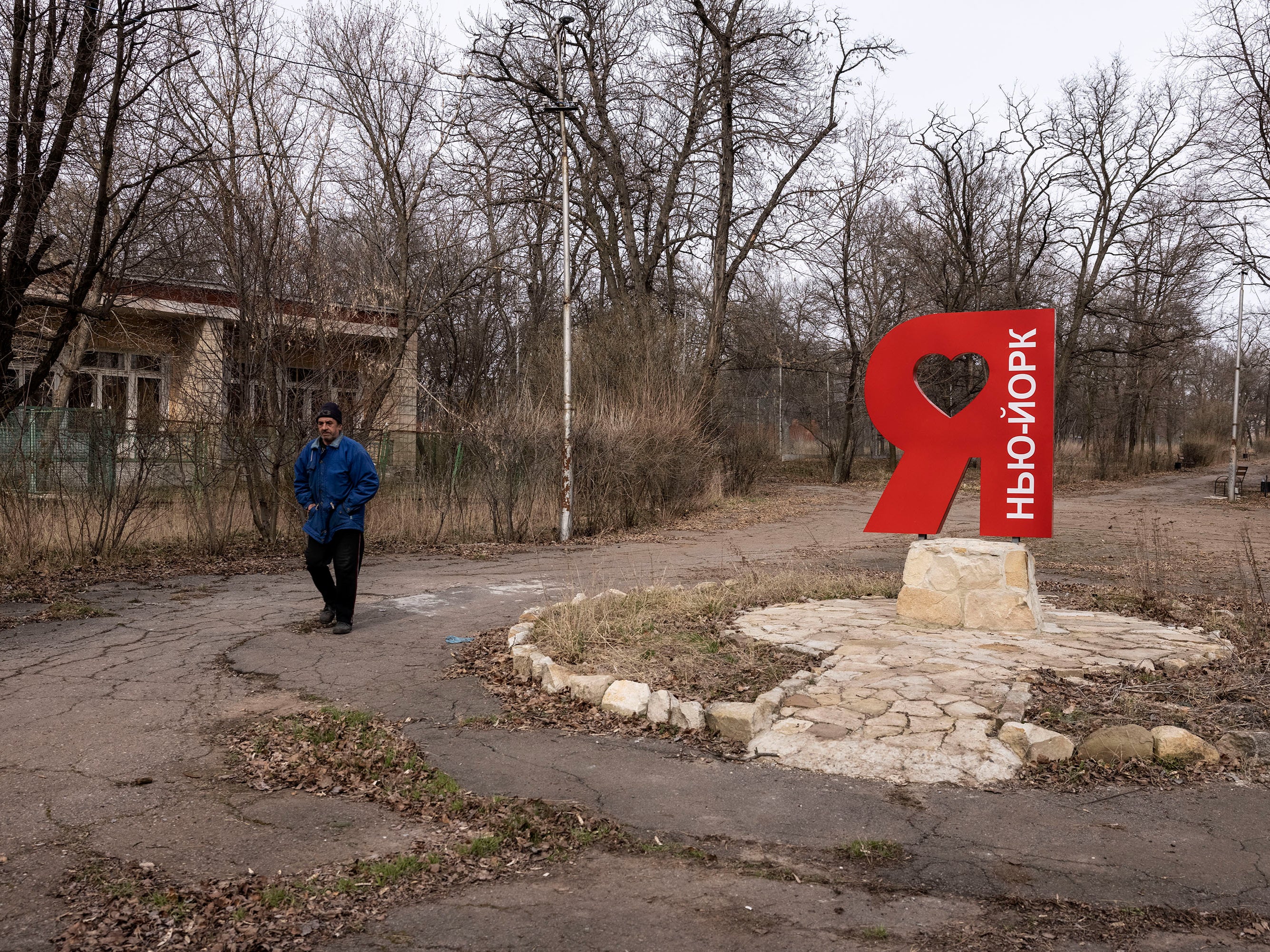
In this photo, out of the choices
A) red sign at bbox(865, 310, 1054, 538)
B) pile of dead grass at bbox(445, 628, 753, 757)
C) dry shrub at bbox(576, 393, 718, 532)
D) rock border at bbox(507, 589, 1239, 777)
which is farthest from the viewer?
dry shrub at bbox(576, 393, 718, 532)

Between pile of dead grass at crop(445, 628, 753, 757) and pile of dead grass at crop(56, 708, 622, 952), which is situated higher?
pile of dead grass at crop(56, 708, 622, 952)

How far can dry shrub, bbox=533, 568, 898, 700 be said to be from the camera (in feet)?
20.7

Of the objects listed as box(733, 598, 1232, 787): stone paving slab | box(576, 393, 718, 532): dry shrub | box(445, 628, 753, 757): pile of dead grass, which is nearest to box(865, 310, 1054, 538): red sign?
box(733, 598, 1232, 787): stone paving slab

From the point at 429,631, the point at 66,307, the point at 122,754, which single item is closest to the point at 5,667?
the point at 122,754

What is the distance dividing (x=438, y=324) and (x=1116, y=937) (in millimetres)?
32328

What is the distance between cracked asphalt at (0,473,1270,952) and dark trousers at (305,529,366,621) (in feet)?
2.24

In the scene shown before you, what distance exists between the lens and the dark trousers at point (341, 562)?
8.03 m

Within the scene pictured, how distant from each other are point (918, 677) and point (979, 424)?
3.05m

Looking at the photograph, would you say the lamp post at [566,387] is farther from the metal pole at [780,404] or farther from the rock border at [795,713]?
the metal pole at [780,404]

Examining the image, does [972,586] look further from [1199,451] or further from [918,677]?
[1199,451]

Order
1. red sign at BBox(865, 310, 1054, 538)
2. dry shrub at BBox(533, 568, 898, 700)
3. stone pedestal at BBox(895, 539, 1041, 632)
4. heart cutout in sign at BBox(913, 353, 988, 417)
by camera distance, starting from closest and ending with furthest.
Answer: dry shrub at BBox(533, 568, 898, 700), stone pedestal at BBox(895, 539, 1041, 632), red sign at BBox(865, 310, 1054, 538), heart cutout in sign at BBox(913, 353, 988, 417)

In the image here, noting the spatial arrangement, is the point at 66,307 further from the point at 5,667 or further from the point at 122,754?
the point at 122,754

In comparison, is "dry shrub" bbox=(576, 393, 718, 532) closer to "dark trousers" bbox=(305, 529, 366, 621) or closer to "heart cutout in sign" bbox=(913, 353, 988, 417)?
"dark trousers" bbox=(305, 529, 366, 621)

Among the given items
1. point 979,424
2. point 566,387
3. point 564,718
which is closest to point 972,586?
point 979,424
